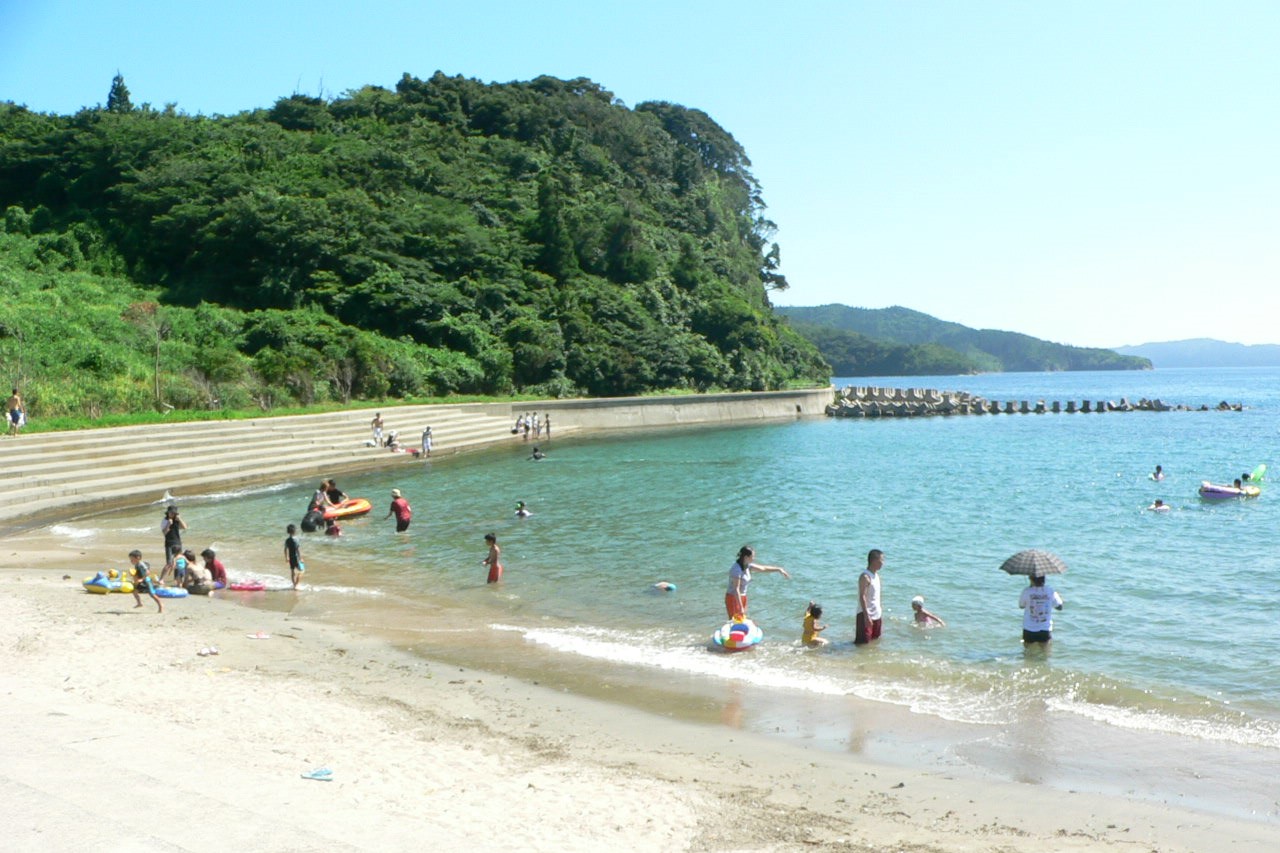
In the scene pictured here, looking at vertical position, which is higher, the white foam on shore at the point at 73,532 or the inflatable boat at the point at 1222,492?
the inflatable boat at the point at 1222,492

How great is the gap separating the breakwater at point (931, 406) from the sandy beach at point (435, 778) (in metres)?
65.0

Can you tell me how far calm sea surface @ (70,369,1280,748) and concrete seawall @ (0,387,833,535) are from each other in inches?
62.8

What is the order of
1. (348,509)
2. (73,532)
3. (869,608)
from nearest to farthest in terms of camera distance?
(869,608) → (73,532) → (348,509)

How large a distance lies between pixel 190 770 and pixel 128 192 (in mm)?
61060

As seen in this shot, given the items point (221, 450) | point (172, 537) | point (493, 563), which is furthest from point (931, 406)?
point (172, 537)

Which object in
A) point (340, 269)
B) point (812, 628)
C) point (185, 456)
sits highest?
point (340, 269)

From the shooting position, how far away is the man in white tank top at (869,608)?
13.4 meters

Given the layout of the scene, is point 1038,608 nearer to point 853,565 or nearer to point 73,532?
point 853,565

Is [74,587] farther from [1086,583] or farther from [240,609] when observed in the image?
[1086,583]

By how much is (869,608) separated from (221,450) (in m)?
24.7

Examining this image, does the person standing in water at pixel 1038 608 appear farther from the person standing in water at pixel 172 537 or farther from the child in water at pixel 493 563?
the person standing in water at pixel 172 537

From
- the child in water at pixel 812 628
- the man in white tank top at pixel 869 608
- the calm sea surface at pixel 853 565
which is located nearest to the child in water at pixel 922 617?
the calm sea surface at pixel 853 565

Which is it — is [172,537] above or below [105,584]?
above

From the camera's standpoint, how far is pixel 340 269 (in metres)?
56.6
